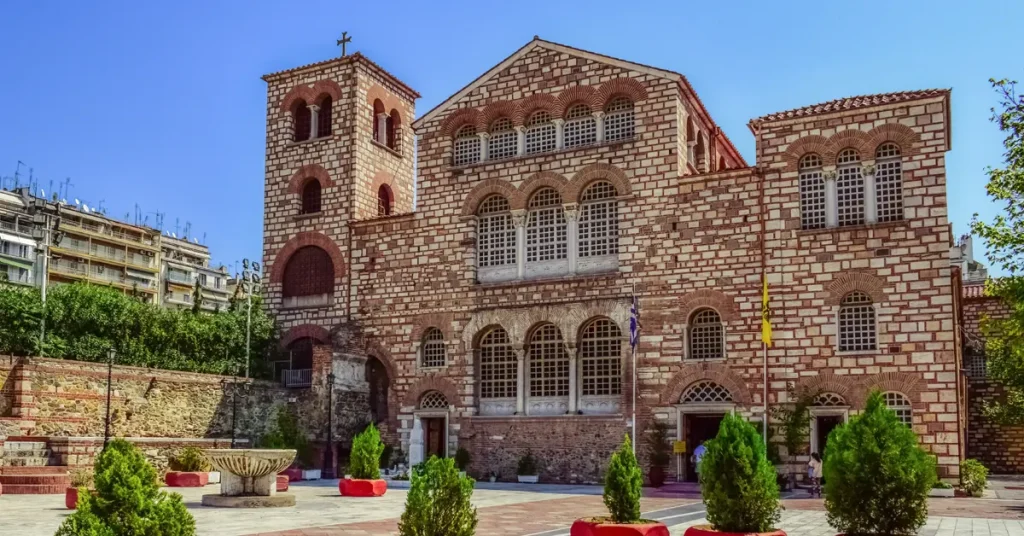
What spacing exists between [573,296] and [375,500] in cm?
1001

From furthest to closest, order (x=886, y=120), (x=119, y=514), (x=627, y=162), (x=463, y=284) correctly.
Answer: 1. (x=463, y=284)
2. (x=627, y=162)
3. (x=886, y=120)
4. (x=119, y=514)

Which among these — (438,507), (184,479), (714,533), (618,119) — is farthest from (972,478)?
(184,479)

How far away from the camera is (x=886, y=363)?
25.3 m

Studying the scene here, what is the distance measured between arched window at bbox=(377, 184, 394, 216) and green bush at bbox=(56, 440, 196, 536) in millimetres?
26170

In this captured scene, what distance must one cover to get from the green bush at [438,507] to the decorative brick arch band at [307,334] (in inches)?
907

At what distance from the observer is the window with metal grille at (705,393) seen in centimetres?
2705

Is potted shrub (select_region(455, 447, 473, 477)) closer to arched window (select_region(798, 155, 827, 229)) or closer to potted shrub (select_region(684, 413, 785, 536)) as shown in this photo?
arched window (select_region(798, 155, 827, 229))

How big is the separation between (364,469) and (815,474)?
10.8 m

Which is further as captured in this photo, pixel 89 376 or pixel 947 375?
pixel 89 376

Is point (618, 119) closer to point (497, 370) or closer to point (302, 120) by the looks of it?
point (497, 370)

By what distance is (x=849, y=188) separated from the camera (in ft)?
87.3

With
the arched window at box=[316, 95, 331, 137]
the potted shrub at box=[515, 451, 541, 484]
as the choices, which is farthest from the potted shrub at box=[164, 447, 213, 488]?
the arched window at box=[316, 95, 331, 137]

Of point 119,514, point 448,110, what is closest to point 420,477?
point 119,514

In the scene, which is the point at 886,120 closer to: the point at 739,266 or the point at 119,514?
the point at 739,266
